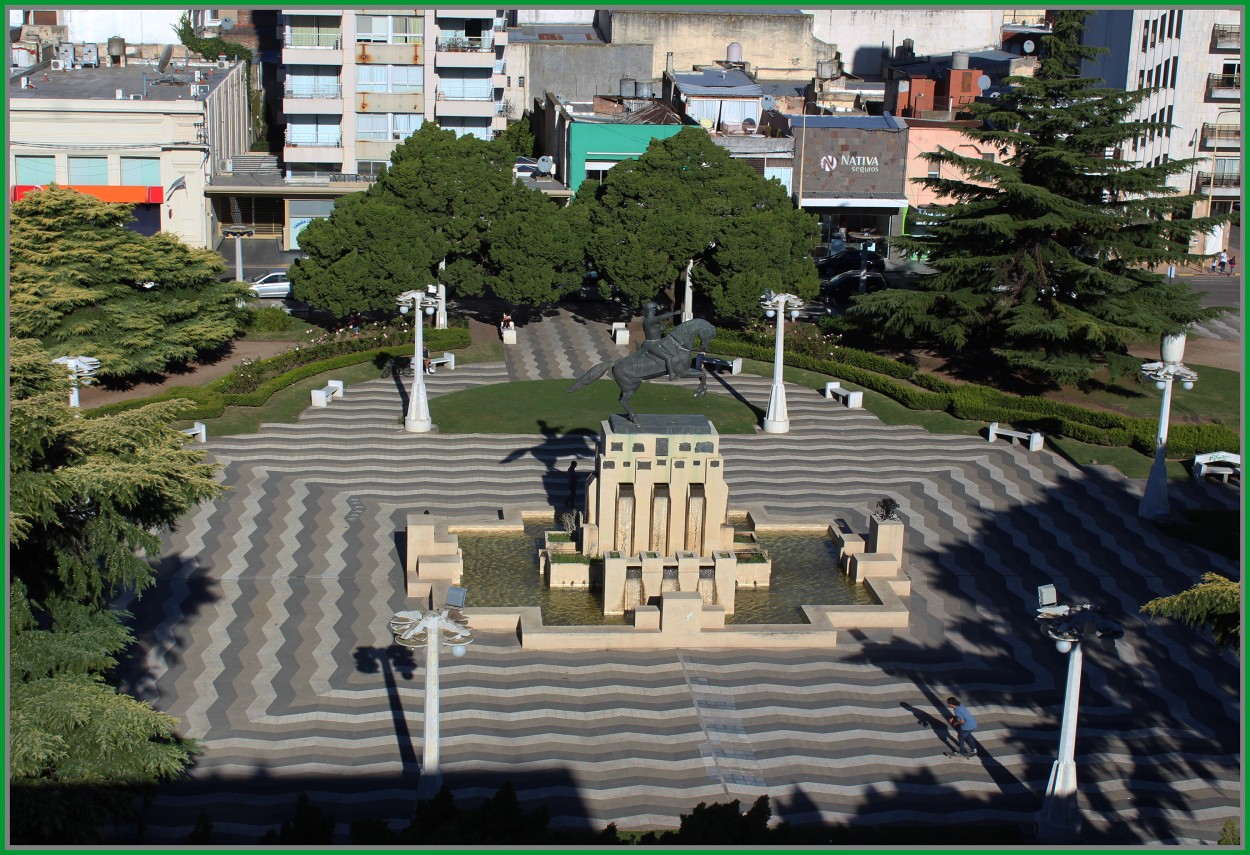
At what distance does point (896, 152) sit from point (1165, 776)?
52871 mm

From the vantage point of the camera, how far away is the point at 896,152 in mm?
75250

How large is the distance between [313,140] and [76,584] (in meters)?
56.1

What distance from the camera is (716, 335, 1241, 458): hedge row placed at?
44938mm

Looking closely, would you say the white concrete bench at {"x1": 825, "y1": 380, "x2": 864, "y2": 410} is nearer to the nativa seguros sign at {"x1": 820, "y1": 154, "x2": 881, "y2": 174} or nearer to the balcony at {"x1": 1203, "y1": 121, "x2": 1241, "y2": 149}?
the nativa seguros sign at {"x1": 820, "y1": 154, "x2": 881, "y2": 174}

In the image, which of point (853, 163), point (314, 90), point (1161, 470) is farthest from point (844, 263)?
point (1161, 470)

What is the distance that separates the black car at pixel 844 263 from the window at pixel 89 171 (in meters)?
36.0

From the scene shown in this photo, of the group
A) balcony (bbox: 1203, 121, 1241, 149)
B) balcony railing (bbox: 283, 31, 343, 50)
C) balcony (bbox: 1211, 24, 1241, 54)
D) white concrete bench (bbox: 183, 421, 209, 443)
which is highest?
balcony (bbox: 1211, 24, 1241, 54)

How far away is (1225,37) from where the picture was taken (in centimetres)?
7662

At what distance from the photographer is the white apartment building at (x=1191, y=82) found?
252ft

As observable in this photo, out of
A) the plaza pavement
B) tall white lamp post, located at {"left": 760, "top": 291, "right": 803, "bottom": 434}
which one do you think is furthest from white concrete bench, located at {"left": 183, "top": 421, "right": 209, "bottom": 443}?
tall white lamp post, located at {"left": 760, "top": 291, "right": 803, "bottom": 434}

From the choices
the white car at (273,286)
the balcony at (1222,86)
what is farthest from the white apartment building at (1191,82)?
the white car at (273,286)

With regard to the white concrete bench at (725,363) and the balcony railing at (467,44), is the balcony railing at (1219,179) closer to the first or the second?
the white concrete bench at (725,363)

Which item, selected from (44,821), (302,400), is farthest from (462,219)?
(44,821)

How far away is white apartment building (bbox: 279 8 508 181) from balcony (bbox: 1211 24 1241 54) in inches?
1574
